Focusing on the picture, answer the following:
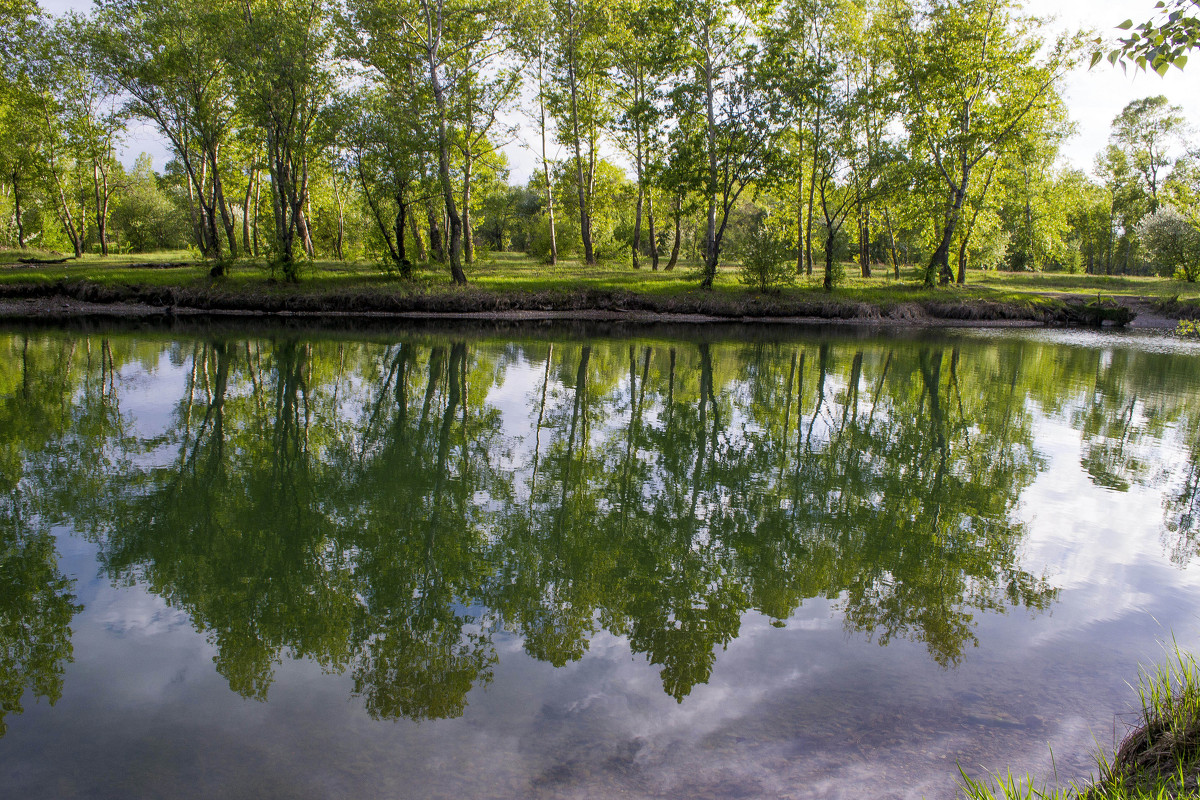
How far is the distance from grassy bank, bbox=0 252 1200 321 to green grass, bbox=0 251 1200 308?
0.06 metres

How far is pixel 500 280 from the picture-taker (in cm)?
3362

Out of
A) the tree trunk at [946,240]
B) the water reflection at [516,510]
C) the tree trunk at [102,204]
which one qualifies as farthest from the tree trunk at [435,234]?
the tree trunk at [946,240]

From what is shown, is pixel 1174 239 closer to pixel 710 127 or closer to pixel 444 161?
pixel 710 127

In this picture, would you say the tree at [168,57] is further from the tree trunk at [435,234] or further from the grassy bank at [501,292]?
the tree trunk at [435,234]

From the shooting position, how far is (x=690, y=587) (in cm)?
561

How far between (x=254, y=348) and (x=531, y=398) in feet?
35.3

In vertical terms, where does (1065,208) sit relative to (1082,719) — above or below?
above

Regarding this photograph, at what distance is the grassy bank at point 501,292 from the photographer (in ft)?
102

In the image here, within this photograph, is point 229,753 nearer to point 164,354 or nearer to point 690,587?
point 690,587

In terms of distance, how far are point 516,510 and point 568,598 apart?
2.14 metres

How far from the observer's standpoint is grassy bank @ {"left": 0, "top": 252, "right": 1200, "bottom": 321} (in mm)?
31234

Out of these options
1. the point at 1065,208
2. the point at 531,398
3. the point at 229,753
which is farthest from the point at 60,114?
the point at 1065,208

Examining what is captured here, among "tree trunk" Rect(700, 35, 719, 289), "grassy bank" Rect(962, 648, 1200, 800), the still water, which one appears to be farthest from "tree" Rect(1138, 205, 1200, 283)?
"grassy bank" Rect(962, 648, 1200, 800)

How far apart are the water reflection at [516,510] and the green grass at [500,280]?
56.5ft
